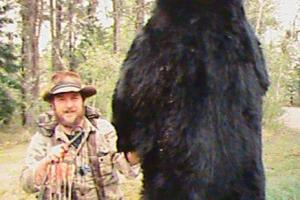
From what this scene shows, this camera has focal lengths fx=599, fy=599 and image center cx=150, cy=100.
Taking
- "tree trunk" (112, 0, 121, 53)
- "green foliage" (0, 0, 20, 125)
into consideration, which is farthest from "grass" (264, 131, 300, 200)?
"green foliage" (0, 0, 20, 125)

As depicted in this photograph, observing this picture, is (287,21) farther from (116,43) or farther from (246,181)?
(246,181)

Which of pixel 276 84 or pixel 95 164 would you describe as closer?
pixel 95 164

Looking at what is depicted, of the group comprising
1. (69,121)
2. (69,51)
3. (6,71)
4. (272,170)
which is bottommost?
(272,170)

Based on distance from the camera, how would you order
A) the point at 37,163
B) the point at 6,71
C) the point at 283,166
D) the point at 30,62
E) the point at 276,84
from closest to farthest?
1. the point at 37,163
2. the point at 283,166
3. the point at 6,71
4. the point at 30,62
5. the point at 276,84

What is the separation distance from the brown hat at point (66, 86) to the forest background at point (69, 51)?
11.4 metres

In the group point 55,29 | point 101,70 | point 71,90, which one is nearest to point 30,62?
point 55,29

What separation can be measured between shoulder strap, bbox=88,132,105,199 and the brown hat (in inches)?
9.5

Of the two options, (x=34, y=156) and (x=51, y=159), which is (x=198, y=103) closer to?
(x=51, y=159)

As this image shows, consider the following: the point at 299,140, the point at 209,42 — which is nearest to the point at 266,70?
the point at 209,42

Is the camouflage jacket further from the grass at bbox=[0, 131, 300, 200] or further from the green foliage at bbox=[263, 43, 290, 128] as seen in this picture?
the green foliage at bbox=[263, 43, 290, 128]

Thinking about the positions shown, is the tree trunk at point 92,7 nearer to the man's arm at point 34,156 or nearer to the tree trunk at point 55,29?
the tree trunk at point 55,29

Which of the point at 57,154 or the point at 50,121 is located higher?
the point at 50,121

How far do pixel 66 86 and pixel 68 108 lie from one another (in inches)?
4.8

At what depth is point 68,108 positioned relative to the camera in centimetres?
330
